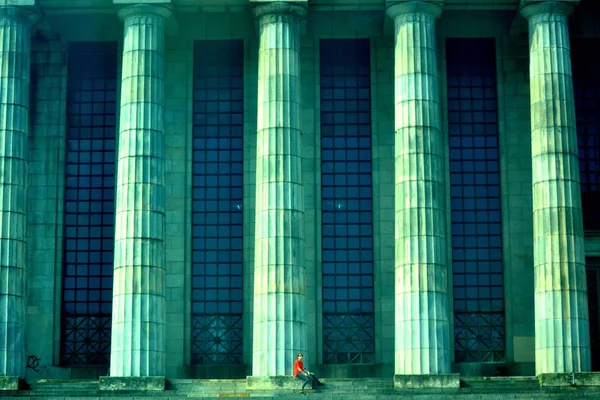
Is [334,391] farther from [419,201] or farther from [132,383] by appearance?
[419,201]

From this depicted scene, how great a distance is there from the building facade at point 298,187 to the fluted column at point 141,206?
0.29 feet

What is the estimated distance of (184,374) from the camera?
67625 millimetres

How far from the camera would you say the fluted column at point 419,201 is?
204ft

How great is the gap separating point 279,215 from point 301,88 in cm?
849

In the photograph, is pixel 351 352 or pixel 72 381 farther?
pixel 351 352

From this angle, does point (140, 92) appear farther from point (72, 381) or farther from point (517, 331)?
point (517, 331)

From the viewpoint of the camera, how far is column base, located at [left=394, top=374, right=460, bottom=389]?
61.0 meters

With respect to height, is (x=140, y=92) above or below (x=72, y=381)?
above

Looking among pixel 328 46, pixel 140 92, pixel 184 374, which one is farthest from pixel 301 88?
pixel 184 374

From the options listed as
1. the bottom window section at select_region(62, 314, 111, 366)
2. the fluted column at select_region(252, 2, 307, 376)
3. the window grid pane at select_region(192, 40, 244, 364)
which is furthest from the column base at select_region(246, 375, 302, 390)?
the bottom window section at select_region(62, 314, 111, 366)

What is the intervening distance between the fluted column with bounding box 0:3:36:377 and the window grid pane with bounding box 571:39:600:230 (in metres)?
22.9

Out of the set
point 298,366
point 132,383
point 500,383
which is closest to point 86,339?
point 132,383

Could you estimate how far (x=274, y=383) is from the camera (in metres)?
61.2

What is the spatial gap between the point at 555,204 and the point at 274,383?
41.7 ft
